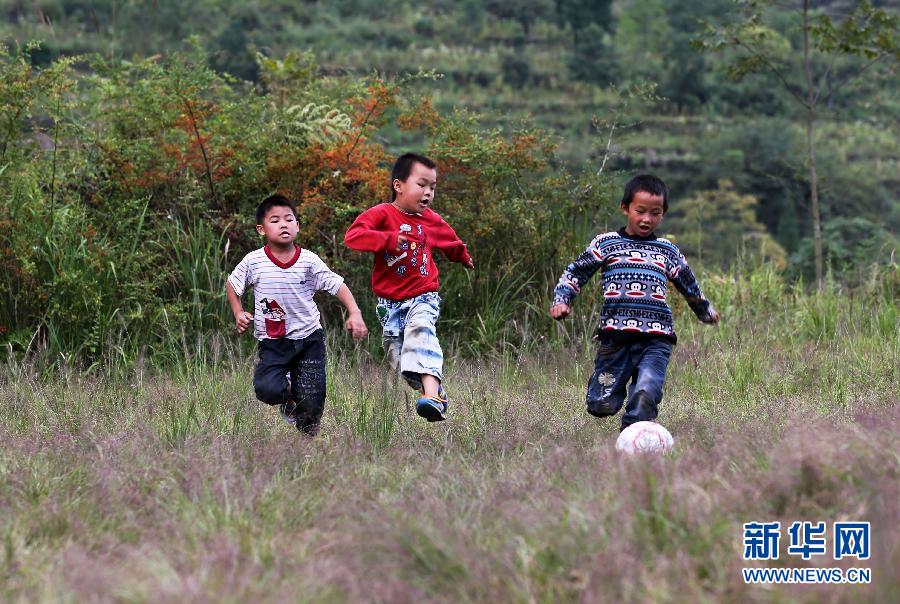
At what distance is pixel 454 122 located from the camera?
9.06m

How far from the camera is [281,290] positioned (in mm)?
5957

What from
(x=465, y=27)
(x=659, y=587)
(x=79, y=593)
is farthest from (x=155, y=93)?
(x=465, y=27)

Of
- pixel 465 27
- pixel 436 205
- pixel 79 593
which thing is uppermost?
pixel 465 27

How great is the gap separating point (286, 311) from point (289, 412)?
553mm

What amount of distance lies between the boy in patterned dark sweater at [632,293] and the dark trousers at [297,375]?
132cm

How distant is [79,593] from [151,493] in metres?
1.34

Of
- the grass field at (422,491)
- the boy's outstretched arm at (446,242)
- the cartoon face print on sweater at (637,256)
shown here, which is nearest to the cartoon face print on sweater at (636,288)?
the cartoon face print on sweater at (637,256)

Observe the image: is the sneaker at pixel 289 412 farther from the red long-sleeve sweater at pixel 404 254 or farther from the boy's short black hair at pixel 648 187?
the boy's short black hair at pixel 648 187

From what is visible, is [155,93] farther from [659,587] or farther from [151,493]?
[659,587]

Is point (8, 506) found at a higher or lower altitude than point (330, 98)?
lower

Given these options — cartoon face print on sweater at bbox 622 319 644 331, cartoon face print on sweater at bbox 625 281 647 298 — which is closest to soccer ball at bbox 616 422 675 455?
cartoon face print on sweater at bbox 622 319 644 331

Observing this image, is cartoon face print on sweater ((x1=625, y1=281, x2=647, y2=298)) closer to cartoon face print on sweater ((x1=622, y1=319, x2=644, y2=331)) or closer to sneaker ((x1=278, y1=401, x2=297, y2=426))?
cartoon face print on sweater ((x1=622, y1=319, x2=644, y2=331))

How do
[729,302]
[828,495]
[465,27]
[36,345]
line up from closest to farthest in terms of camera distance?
1. [828,495]
2. [36,345]
3. [729,302]
4. [465,27]

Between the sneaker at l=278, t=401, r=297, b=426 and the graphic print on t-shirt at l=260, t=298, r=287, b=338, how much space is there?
15.1 inches
